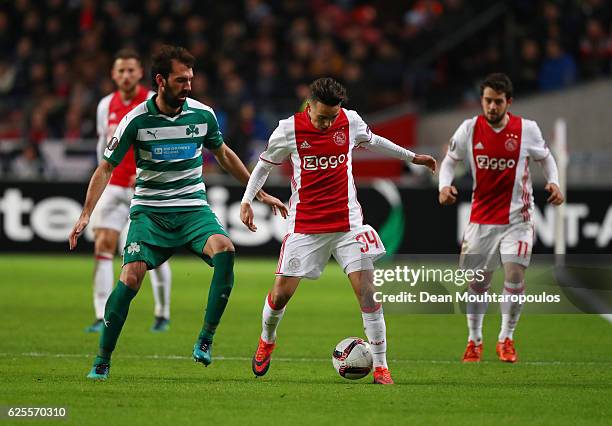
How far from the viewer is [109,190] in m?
11.5

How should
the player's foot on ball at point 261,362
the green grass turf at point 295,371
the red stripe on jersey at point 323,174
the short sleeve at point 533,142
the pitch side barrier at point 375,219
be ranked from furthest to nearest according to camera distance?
the pitch side barrier at point 375,219, the short sleeve at point 533,142, the player's foot on ball at point 261,362, the red stripe on jersey at point 323,174, the green grass turf at point 295,371

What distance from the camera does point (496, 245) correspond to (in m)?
9.80

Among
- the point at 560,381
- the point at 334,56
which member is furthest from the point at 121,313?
the point at 334,56

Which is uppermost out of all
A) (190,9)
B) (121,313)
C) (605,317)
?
(190,9)

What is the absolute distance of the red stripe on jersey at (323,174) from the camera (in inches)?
326

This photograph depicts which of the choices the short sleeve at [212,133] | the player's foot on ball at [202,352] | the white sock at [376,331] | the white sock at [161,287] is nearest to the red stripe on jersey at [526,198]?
the white sock at [376,331]

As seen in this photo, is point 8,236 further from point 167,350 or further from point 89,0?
point 167,350

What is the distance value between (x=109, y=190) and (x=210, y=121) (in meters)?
3.34

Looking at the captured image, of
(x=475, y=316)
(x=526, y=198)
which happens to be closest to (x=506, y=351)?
(x=475, y=316)

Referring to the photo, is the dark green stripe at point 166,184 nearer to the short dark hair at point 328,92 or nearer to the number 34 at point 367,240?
the short dark hair at point 328,92

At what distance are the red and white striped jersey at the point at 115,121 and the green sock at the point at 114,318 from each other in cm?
335

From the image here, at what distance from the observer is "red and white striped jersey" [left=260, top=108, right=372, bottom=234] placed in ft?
27.2

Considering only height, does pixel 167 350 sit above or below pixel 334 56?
below

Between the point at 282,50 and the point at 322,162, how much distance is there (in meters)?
15.8
